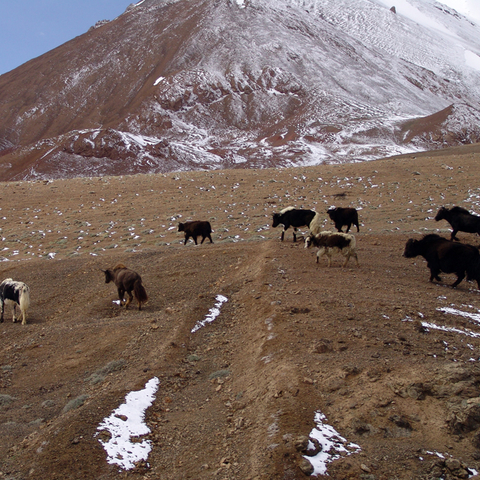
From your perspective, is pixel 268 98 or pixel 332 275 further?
pixel 268 98

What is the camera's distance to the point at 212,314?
36.8ft

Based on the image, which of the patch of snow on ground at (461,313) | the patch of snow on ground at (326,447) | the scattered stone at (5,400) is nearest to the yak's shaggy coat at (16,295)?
the scattered stone at (5,400)

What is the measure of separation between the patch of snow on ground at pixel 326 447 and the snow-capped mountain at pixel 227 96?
9682cm

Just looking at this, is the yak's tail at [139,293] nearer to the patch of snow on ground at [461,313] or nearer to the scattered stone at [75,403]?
the scattered stone at [75,403]

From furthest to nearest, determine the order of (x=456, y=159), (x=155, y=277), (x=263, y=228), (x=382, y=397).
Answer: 1. (x=456, y=159)
2. (x=263, y=228)
3. (x=155, y=277)
4. (x=382, y=397)

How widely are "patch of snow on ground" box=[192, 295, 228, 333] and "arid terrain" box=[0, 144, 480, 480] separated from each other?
162mm

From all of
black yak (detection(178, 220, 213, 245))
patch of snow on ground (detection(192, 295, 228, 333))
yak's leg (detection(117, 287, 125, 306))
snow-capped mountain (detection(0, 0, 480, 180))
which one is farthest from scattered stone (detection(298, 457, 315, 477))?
snow-capped mountain (detection(0, 0, 480, 180))

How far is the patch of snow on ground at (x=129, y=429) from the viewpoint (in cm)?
623

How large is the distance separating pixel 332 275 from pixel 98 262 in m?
9.15

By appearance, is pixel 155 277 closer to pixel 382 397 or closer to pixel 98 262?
pixel 98 262

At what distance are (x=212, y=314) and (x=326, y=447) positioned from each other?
231 inches

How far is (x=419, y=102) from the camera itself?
15138 centimetres

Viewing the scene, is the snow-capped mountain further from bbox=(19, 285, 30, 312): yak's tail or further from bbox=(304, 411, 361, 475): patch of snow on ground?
bbox=(304, 411, 361, 475): patch of snow on ground

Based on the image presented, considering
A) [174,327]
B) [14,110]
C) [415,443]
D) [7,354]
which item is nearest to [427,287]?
[174,327]
